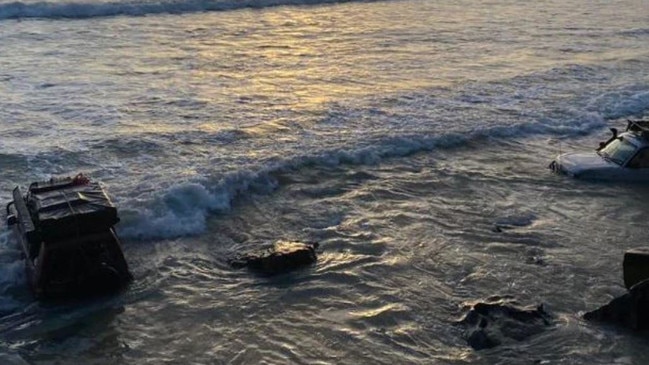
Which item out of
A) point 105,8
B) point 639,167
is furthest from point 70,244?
point 105,8

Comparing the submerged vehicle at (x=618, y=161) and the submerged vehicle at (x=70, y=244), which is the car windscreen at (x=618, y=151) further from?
the submerged vehicle at (x=70, y=244)

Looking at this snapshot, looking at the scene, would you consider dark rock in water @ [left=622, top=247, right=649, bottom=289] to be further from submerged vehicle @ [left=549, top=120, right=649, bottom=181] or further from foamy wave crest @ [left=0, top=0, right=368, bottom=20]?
foamy wave crest @ [left=0, top=0, right=368, bottom=20]

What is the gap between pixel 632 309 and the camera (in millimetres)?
10250

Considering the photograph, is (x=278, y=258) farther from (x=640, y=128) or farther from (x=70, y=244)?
(x=640, y=128)

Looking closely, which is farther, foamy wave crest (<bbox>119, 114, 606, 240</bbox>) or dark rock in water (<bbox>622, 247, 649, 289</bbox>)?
foamy wave crest (<bbox>119, 114, 606, 240</bbox>)

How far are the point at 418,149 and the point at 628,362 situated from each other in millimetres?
9370

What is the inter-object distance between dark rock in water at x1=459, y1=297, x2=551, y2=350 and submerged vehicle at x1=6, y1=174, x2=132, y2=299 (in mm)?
4817

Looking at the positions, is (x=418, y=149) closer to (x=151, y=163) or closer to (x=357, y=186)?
(x=357, y=186)

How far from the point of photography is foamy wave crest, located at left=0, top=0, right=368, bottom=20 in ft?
132

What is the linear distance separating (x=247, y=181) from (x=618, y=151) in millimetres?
7630

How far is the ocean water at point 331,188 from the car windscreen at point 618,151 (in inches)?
30.5

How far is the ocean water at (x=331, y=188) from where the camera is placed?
10234 mm

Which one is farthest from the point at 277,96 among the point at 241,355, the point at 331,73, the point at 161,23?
the point at 161,23

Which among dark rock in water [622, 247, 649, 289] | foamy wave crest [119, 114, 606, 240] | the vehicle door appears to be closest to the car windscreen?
the vehicle door
